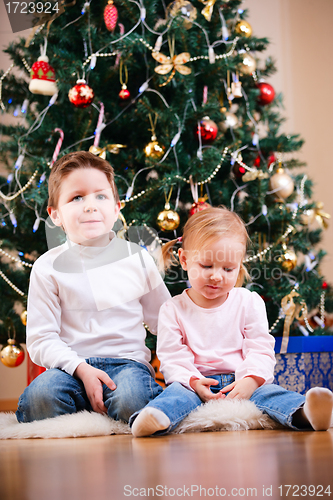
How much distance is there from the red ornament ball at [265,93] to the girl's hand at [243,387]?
1151 millimetres

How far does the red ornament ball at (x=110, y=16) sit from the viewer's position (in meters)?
1.48

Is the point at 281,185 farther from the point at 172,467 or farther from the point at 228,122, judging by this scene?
the point at 172,467

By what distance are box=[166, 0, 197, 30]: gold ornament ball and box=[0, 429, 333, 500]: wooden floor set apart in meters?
1.25

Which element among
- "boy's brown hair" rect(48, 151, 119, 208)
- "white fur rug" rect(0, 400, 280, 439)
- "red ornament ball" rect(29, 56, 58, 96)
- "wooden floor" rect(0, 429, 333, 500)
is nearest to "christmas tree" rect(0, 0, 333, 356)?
"red ornament ball" rect(29, 56, 58, 96)

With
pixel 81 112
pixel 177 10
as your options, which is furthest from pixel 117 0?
pixel 81 112

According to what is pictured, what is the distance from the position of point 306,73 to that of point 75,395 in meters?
2.23

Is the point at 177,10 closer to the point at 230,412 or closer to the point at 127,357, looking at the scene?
the point at 127,357

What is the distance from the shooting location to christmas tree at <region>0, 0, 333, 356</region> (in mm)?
1465

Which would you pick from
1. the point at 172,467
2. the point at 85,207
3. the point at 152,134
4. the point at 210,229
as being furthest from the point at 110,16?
the point at 172,467

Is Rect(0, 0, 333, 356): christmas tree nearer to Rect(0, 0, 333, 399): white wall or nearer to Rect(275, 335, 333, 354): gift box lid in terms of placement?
Rect(275, 335, 333, 354): gift box lid

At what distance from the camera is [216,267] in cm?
102

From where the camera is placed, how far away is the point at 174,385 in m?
0.91

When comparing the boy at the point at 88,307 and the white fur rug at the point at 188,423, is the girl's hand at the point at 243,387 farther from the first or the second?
the boy at the point at 88,307

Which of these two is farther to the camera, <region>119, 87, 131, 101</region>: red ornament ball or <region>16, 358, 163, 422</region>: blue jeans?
<region>119, 87, 131, 101</region>: red ornament ball
